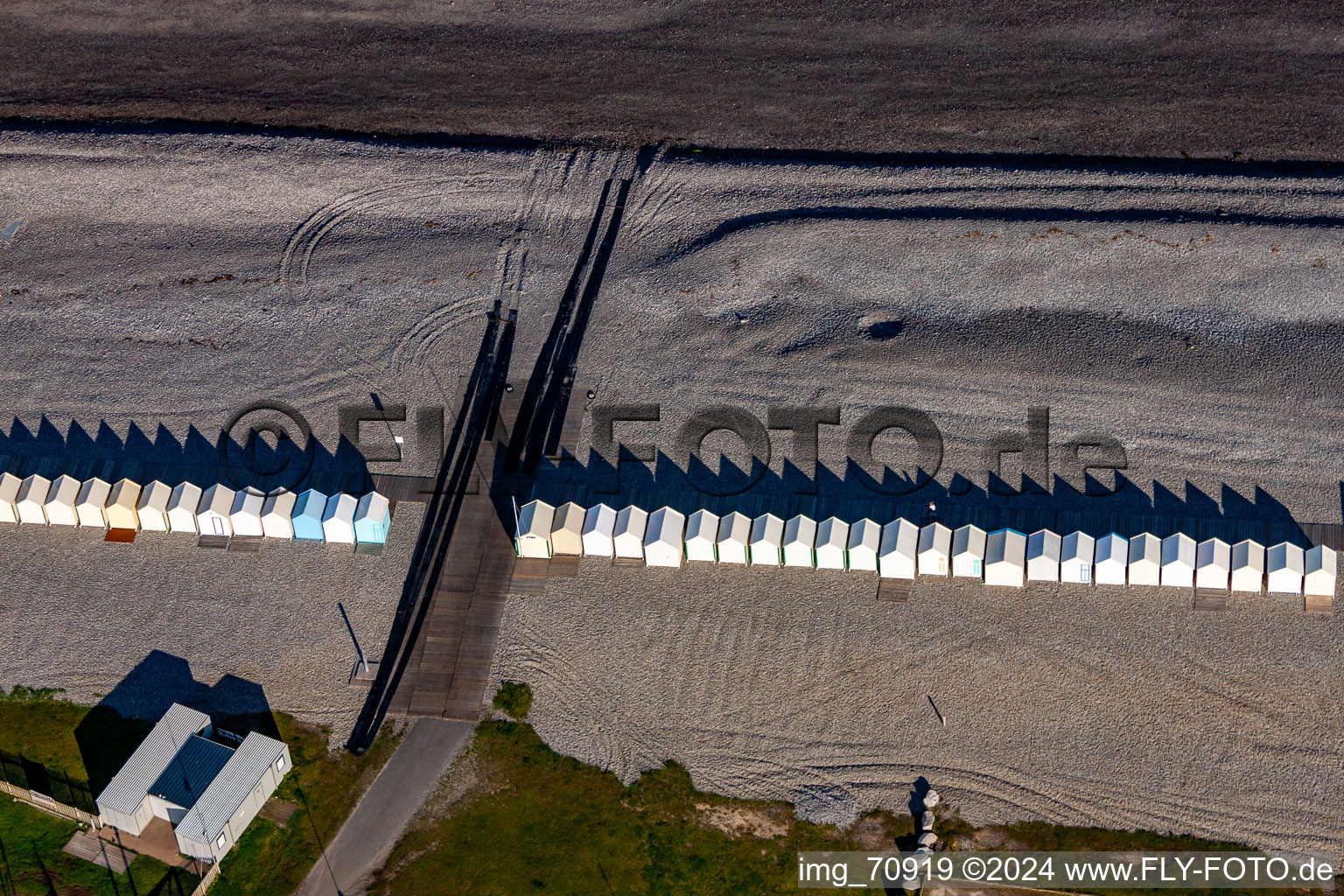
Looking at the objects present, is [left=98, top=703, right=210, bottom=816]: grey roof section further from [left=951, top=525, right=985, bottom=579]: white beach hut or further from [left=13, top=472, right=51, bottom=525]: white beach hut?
[left=951, top=525, right=985, bottom=579]: white beach hut

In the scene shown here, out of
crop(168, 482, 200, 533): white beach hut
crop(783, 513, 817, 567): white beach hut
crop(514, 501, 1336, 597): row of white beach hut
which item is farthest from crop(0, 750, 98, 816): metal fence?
crop(783, 513, 817, 567): white beach hut

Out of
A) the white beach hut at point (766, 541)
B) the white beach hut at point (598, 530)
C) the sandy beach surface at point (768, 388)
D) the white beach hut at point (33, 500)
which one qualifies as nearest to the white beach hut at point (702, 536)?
the sandy beach surface at point (768, 388)

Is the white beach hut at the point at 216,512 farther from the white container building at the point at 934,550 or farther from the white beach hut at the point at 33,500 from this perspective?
the white container building at the point at 934,550

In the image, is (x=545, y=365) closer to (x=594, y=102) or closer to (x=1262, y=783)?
(x=594, y=102)

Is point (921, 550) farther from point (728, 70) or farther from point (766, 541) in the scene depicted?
point (728, 70)

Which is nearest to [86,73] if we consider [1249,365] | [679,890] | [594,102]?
[594,102]

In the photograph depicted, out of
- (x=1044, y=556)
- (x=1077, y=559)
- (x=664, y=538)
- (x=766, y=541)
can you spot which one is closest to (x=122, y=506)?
(x=664, y=538)
